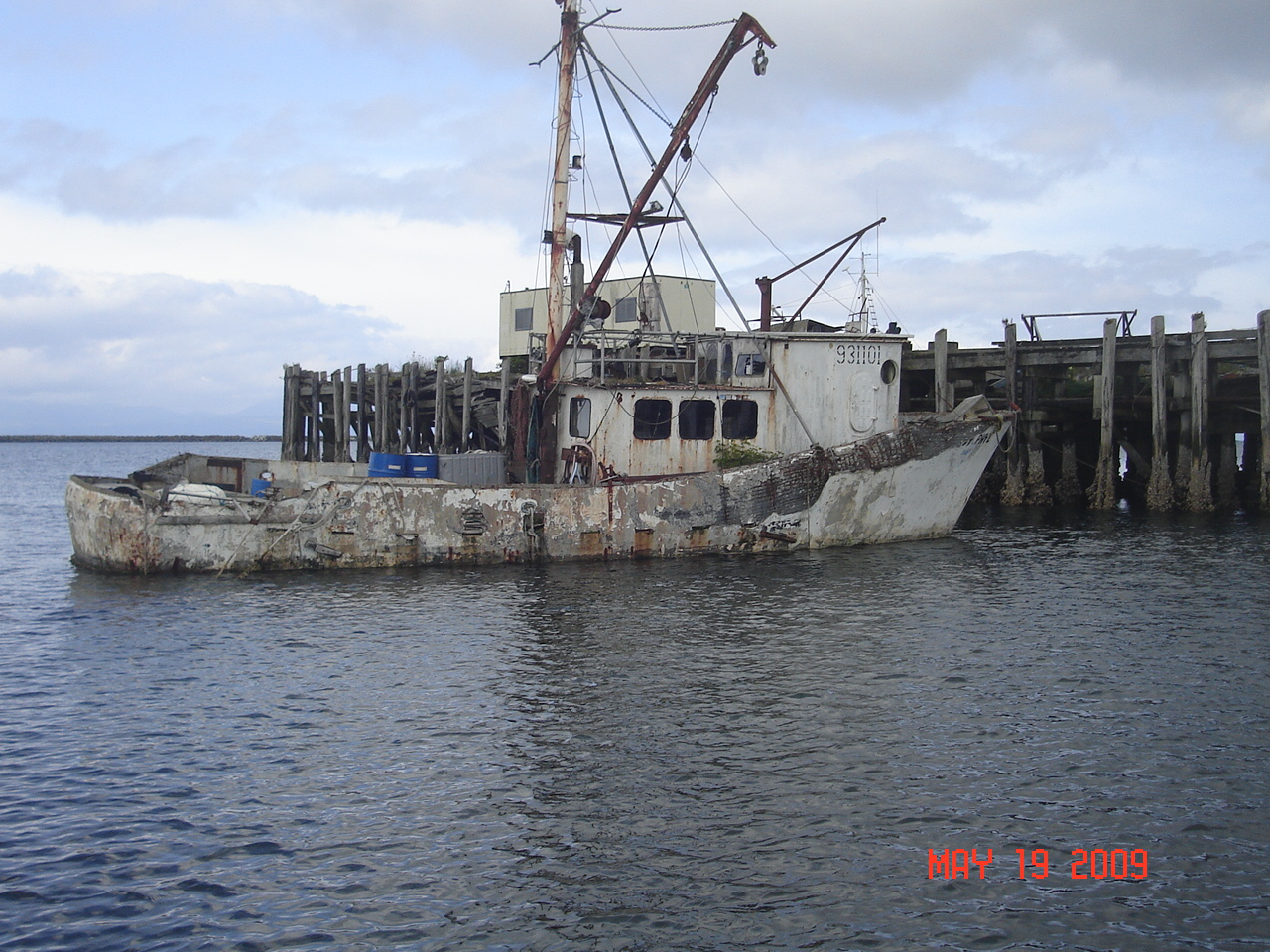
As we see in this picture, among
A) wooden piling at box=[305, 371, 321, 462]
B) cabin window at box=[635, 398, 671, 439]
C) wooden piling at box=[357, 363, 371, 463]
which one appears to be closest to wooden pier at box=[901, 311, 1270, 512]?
cabin window at box=[635, 398, 671, 439]

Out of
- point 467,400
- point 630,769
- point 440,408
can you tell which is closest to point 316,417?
point 440,408

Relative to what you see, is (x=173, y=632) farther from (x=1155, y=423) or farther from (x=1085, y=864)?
(x=1155, y=423)

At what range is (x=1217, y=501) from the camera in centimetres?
2467

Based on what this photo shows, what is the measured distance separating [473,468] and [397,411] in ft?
39.4

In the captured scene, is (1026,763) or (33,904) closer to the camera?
(33,904)

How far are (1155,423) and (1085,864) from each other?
1993 cm

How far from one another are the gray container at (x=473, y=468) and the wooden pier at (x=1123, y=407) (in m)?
11.3

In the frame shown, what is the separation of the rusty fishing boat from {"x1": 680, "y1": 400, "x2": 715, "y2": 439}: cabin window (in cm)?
4

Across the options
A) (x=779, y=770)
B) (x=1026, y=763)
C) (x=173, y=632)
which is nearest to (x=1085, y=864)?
(x=1026, y=763)

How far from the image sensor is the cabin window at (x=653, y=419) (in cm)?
1852

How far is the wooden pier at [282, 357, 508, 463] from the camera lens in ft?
86.2

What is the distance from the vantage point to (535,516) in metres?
17.0

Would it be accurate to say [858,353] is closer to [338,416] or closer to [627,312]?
[627,312]
